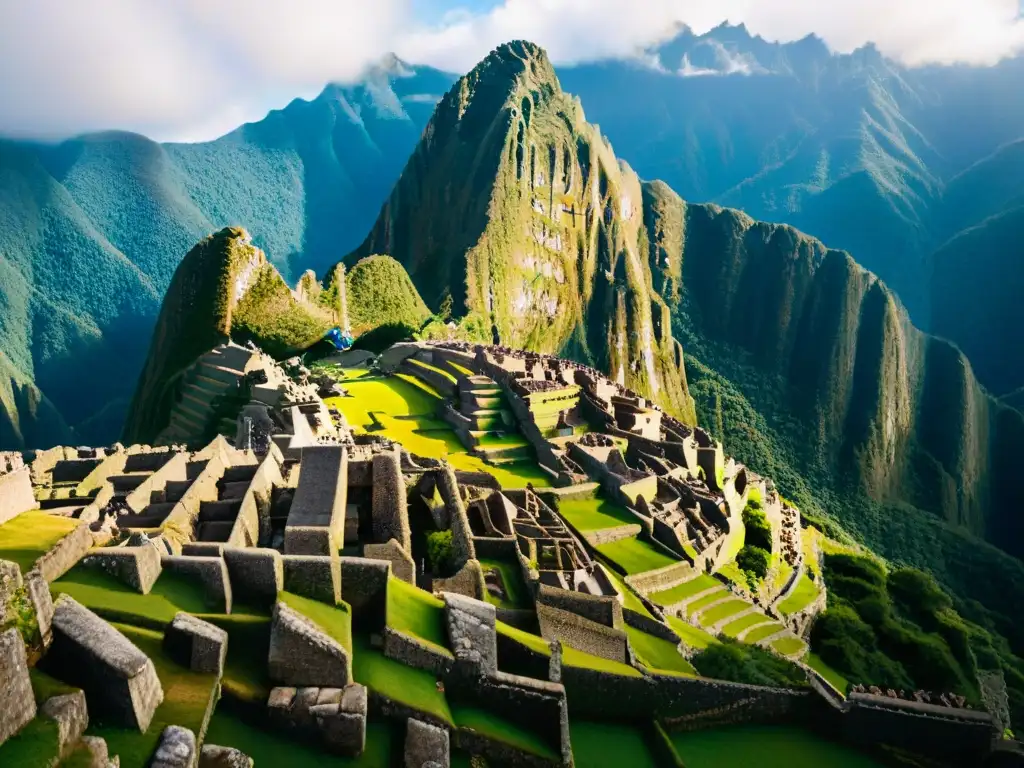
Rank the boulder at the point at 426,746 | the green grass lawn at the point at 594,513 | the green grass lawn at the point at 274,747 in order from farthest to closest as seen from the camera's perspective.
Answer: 1. the green grass lawn at the point at 594,513
2. the boulder at the point at 426,746
3. the green grass lawn at the point at 274,747

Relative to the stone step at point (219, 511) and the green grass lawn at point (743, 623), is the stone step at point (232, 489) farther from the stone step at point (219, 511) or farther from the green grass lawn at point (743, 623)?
the green grass lawn at point (743, 623)

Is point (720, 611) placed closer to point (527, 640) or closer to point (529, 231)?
point (527, 640)

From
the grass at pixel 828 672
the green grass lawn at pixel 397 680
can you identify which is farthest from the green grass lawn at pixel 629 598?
the green grass lawn at pixel 397 680

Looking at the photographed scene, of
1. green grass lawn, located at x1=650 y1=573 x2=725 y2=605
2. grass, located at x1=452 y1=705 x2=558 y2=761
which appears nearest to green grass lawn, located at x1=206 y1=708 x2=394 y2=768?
grass, located at x1=452 y1=705 x2=558 y2=761

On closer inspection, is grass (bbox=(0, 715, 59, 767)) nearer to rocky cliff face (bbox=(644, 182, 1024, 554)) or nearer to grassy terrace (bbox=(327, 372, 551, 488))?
grassy terrace (bbox=(327, 372, 551, 488))

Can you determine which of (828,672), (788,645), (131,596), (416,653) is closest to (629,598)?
(788,645)

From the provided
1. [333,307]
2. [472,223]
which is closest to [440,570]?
[333,307]

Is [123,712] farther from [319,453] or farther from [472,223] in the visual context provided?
[472,223]
